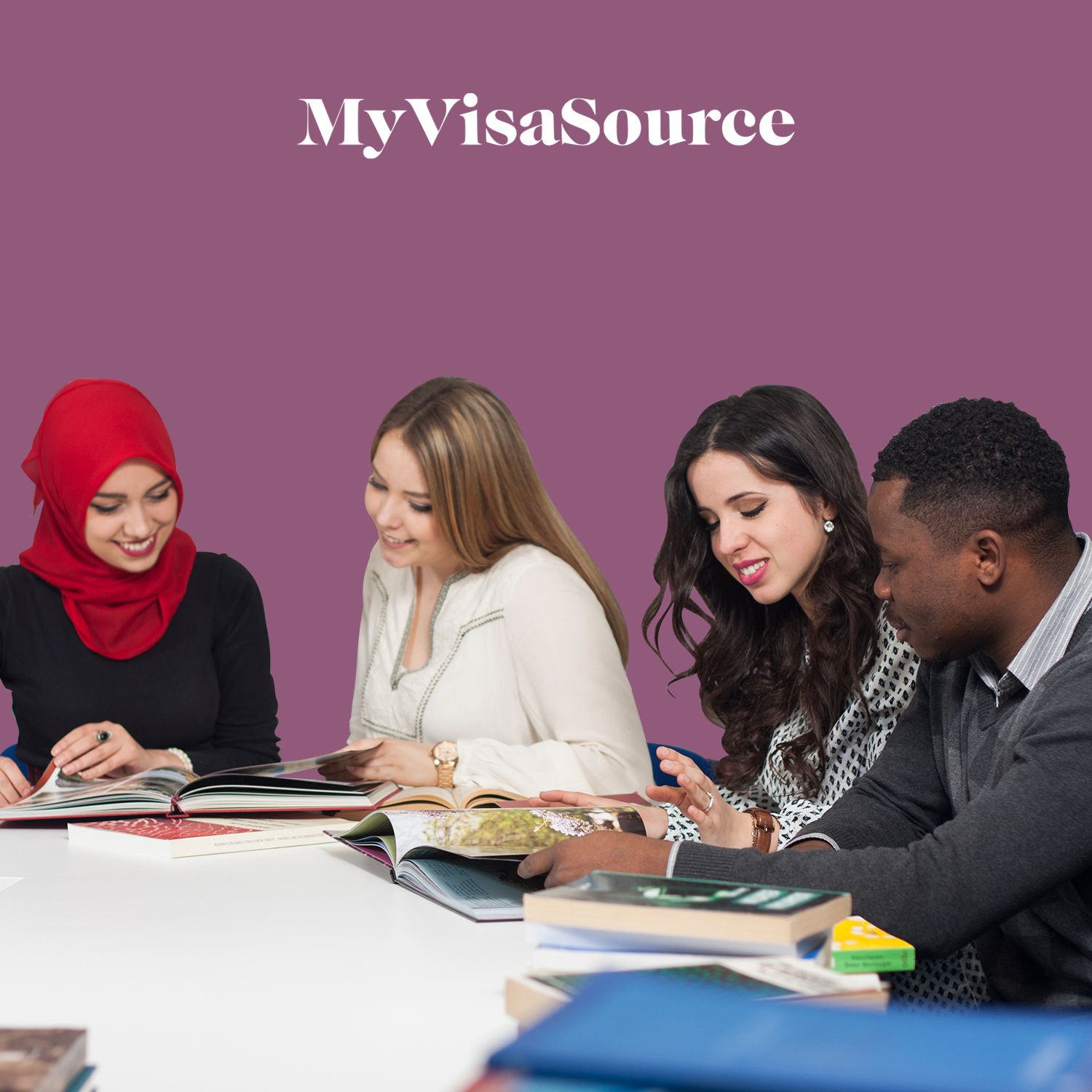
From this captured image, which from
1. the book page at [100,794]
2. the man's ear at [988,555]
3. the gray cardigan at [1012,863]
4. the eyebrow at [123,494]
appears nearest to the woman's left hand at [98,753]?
the book page at [100,794]

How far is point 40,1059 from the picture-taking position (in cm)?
103

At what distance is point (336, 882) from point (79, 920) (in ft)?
1.27

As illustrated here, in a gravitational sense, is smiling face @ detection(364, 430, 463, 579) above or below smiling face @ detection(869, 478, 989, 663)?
above

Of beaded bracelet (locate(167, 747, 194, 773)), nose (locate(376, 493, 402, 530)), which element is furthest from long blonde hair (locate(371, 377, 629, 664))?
beaded bracelet (locate(167, 747, 194, 773))

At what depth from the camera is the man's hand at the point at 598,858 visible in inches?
73.4

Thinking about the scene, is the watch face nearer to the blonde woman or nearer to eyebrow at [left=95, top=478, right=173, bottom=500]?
the blonde woman

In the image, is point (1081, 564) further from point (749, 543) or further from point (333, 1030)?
point (333, 1030)

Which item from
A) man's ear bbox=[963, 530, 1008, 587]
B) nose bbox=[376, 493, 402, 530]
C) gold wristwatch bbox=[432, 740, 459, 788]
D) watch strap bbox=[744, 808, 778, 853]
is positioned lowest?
watch strap bbox=[744, 808, 778, 853]

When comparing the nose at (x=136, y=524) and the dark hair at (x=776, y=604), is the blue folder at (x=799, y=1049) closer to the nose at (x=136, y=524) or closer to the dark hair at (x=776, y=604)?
the dark hair at (x=776, y=604)

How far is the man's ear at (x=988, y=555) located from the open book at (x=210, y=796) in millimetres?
1200

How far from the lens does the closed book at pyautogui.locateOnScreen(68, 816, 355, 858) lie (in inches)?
91.7

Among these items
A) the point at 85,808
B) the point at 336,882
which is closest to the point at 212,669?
the point at 85,808

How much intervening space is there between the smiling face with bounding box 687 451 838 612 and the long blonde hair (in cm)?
79

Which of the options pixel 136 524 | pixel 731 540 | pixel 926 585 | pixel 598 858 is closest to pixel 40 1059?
pixel 598 858
